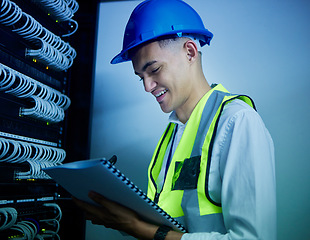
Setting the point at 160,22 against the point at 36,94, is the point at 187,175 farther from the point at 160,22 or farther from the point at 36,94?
the point at 36,94

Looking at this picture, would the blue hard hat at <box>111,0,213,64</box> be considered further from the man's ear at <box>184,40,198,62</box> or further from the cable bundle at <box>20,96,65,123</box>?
the cable bundle at <box>20,96,65,123</box>

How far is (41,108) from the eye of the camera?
172 cm

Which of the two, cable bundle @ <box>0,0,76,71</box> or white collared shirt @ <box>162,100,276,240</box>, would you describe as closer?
white collared shirt @ <box>162,100,276,240</box>

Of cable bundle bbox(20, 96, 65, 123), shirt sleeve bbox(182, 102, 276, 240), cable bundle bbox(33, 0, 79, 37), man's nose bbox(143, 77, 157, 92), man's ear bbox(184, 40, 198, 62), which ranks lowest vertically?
shirt sleeve bbox(182, 102, 276, 240)

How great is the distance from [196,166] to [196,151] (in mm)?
79

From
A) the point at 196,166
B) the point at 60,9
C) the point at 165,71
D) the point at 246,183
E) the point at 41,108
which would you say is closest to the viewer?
the point at 246,183

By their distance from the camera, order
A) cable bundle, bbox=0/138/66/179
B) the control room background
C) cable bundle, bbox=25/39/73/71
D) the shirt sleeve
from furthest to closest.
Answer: the control room background
cable bundle, bbox=25/39/73/71
cable bundle, bbox=0/138/66/179
the shirt sleeve

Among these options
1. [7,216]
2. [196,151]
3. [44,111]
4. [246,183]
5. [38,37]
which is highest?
[38,37]

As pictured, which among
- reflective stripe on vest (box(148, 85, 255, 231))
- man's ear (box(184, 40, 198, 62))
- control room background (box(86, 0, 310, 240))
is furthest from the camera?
control room background (box(86, 0, 310, 240))

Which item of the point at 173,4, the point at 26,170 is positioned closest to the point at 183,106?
the point at 173,4

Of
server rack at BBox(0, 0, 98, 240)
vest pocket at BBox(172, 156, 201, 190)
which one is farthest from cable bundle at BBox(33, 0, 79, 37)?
vest pocket at BBox(172, 156, 201, 190)

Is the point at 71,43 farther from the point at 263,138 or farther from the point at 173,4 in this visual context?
the point at 263,138

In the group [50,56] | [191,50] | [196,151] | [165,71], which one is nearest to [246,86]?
[191,50]

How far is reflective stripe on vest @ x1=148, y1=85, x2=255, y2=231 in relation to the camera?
1.24m
